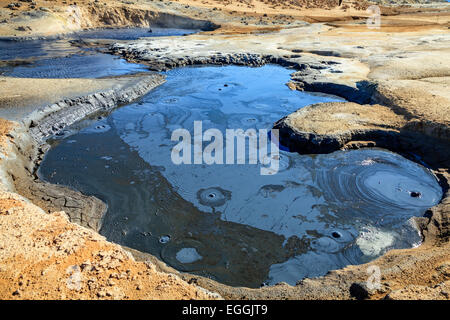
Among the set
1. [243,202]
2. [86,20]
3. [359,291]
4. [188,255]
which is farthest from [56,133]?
[86,20]

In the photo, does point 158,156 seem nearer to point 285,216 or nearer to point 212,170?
point 212,170

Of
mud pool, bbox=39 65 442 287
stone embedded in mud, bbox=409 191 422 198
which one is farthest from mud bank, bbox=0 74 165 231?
stone embedded in mud, bbox=409 191 422 198

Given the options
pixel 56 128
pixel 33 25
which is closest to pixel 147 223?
pixel 56 128

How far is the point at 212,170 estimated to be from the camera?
7266 millimetres

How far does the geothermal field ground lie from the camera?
3936mm

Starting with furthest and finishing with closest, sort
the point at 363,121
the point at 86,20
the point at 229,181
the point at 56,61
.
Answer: the point at 86,20, the point at 56,61, the point at 363,121, the point at 229,181

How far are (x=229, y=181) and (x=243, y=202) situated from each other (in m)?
0.80

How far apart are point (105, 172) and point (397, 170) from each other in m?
7.04

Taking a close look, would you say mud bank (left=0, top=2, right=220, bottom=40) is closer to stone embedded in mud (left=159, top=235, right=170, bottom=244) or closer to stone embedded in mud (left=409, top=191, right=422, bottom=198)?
stone embedded in mud (left=159, top=235, right=170, bottom=244)

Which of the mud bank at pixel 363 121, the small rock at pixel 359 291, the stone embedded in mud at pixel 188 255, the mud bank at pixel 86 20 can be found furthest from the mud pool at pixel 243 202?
the mud bank at pixel 86 20

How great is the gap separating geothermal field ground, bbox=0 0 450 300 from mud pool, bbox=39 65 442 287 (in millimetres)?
32

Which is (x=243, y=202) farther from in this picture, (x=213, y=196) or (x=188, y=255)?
(x=188, y=255)

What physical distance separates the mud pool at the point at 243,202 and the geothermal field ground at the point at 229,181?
3 centimetres

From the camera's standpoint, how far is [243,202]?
624cm
